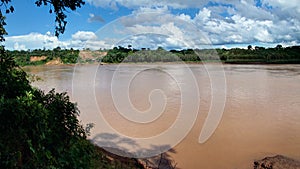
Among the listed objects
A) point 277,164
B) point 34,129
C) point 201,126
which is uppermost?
point 34,129

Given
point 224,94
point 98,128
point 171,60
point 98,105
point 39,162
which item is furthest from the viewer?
point 171,60

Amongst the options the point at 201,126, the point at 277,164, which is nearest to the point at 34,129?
the point at 277,164

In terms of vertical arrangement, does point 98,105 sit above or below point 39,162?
below

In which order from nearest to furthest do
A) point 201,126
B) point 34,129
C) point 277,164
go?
point 34,129 → point 277,164 → point 201,126

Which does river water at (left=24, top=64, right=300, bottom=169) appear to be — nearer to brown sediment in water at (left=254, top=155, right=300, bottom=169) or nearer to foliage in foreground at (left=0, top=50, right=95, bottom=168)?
brown sediment in water at (left=254, top=155, right=300, bottom=169)

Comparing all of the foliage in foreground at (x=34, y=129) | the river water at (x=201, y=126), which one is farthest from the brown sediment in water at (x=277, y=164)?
the foliage in foreground at (x=34, y=129)

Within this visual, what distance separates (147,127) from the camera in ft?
26.3

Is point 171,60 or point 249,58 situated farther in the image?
point 249,58

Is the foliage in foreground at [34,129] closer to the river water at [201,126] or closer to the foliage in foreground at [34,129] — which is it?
the foliage in foreground at [34,129]

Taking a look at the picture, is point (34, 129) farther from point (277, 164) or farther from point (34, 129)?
point (277, 164)

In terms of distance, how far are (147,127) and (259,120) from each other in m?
3.82

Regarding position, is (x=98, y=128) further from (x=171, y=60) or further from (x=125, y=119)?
(x=171, y=60)

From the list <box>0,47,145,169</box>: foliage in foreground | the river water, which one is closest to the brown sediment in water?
the river water

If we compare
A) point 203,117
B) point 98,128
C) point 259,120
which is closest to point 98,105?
point 98,128
